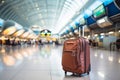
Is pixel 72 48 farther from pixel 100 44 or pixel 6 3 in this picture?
pixel 6 3

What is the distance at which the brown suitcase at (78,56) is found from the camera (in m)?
6.14

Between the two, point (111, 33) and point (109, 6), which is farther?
point (111, 33)

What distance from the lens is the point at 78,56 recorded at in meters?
6.14

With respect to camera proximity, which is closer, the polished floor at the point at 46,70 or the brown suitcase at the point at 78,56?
the polished floor at the point at 46,70

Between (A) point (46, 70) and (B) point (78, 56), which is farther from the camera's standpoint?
(A) point (46, 70)

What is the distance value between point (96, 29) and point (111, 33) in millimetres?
6918

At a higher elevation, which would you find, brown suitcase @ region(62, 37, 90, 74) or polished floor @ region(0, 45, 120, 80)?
brown suitcase @ region(62, 37, 90, 74)

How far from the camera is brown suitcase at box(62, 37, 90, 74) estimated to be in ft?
20.2

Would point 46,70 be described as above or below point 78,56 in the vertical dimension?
below

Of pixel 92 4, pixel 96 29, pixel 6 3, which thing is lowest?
pixel 96 29

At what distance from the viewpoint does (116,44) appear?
23062mm

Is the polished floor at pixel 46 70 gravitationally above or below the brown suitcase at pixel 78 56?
below

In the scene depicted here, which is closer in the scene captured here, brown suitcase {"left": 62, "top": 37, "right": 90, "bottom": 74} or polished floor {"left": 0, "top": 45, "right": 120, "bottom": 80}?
polished floor {"left": 0, "top": 45, "right": 120, "bottom": 80}

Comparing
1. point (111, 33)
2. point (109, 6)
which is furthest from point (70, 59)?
A: point (111, 33)
